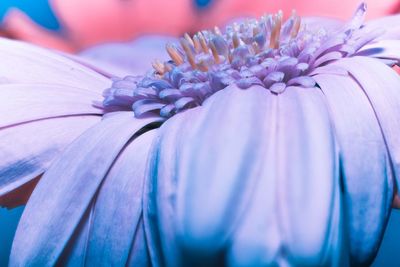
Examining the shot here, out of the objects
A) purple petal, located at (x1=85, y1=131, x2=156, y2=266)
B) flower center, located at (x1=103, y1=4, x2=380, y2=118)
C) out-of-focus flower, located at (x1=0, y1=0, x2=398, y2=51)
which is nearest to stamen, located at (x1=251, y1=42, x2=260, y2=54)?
flower center, located at (x1=103, y1=4, x2=380, y2=118)

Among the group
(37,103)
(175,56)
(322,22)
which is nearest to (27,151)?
(37,103)

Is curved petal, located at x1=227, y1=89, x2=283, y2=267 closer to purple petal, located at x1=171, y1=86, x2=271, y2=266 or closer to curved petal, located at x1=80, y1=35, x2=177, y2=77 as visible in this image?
purple petal, located at x1=171, y1=86, x2=271, y2=266

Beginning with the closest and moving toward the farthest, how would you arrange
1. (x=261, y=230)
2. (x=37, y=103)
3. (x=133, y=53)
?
(x=261, y=230) < (x=37, y=103) < (x=133, y=53)

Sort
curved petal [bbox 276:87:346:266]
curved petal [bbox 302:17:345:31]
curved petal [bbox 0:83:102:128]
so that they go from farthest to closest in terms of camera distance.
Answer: curved petal [bbox 302:17:345:31] < curved petal [bbox 0:83:102:128] < curved petal [bbox 276:87:346:266]

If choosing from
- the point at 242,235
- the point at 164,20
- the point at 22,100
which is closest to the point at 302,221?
the point at 242,235

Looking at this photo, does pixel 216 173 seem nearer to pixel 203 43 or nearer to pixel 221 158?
pixel 221 158
